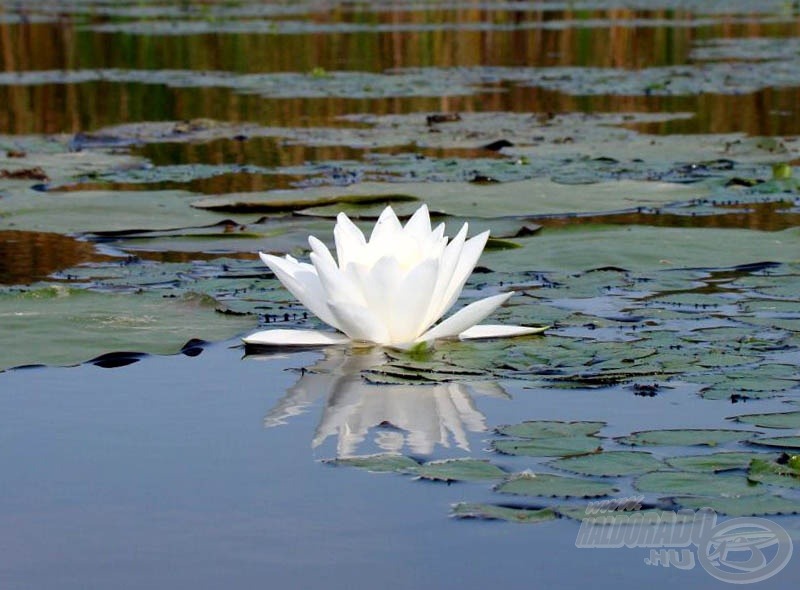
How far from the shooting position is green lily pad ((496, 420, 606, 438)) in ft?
9.27

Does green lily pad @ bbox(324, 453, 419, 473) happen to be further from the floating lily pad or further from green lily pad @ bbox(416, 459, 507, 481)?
the floating lily pad

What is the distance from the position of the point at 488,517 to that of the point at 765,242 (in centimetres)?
262

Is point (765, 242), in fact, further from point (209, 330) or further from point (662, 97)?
point (662, 97)

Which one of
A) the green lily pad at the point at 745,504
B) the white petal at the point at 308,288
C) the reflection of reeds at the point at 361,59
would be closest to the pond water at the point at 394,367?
the green lily pad at the point at 745,504

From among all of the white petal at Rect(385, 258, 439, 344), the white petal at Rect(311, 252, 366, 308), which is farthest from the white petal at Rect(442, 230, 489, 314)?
the white petal at Rect(311, 252, 366, 308)

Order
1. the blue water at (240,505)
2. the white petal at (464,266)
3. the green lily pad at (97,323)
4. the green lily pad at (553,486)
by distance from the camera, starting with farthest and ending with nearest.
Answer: the white petal at (464,266), the green lily pad at (97,323), the green lily pad at (553,486), the blue water at (240,505)

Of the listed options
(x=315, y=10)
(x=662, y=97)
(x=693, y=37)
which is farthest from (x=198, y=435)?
(x=315, y=10)

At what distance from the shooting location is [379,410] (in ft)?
10.2

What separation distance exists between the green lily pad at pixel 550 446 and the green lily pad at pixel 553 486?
134mm

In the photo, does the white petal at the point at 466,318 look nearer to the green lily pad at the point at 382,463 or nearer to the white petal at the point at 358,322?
the white petal at the point at 358,322

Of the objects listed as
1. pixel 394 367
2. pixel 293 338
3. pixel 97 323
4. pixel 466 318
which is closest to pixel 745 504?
pixel 394 367

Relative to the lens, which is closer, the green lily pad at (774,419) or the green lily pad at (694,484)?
the green lily pad at (694,484)

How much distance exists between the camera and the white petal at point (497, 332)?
3.65 m

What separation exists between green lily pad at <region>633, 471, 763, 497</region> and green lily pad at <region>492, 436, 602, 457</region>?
0.20 m
